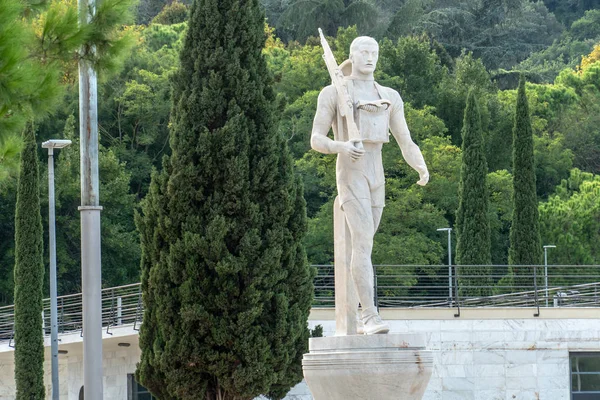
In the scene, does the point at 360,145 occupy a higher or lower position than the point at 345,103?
lower

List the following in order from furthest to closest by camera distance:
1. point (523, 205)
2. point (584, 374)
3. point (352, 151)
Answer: point (523, 205) < point (584, 374) < point (352, 151)

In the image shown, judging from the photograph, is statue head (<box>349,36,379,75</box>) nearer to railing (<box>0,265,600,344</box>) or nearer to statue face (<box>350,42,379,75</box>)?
statue face (<box>350,42,379,75</box>)

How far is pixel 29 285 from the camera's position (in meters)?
31.3

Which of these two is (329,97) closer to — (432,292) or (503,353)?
(503,353)

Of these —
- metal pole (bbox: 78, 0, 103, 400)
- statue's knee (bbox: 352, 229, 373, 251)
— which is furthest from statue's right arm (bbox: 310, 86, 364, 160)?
metal pole (bbox: 78, 0, 103, 400)

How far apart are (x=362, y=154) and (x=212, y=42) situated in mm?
10845

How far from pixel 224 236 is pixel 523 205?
19.3 m

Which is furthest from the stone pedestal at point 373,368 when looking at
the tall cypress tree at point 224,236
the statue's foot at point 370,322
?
the tall cypress tree at point 224,236

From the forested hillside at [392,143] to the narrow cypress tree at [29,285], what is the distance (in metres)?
5.86

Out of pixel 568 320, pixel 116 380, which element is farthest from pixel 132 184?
pixel 568 320

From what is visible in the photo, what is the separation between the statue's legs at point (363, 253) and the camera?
46.2ft

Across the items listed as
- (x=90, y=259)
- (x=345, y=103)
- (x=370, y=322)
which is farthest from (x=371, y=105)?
(x=90, y=259)

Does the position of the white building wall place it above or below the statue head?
below

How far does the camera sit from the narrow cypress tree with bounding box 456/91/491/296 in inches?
1620
